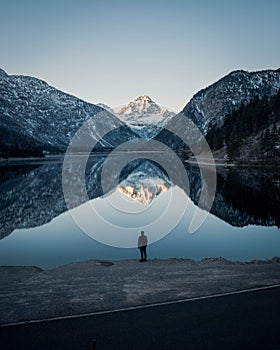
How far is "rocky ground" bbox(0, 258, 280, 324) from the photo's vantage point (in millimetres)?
13453

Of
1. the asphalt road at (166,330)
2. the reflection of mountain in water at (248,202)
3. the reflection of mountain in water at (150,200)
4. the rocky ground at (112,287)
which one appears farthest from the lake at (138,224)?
the asphalt road at (166,330)

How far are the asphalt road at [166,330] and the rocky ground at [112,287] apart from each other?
48.9 inches

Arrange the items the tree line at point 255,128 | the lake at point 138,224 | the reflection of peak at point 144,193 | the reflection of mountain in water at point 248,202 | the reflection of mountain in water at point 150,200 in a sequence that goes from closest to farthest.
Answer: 1. the lake at point 138,224
2. the reflection of mountain in water at point 248,202
3. the reflection of mountain in water at point 150,200
4. the reflection of peak at point 144,193
5. the tree line at point 255,128

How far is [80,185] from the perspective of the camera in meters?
90.6

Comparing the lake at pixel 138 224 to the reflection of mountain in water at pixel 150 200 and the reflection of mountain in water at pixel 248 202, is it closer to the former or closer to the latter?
the reflection of mountain in water at pixel 248 202

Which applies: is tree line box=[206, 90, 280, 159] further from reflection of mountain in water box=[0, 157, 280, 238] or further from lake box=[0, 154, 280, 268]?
lake box=[0, 154, 280, 268]

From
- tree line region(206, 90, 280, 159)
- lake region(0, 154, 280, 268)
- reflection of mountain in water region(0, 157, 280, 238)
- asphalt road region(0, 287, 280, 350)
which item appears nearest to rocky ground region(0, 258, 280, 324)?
asphalt road region(0, 287, 280, 350)

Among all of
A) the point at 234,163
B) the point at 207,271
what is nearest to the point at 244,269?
the point at 207,271

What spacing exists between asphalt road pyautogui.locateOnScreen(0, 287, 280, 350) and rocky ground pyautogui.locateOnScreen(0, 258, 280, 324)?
4.08 feet

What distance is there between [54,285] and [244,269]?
10.4 m

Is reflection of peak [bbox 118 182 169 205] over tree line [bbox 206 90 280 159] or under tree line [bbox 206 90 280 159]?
under

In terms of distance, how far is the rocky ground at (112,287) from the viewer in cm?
1345

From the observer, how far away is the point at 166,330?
10.9 m

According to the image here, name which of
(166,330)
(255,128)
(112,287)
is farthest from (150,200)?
(255,128)
